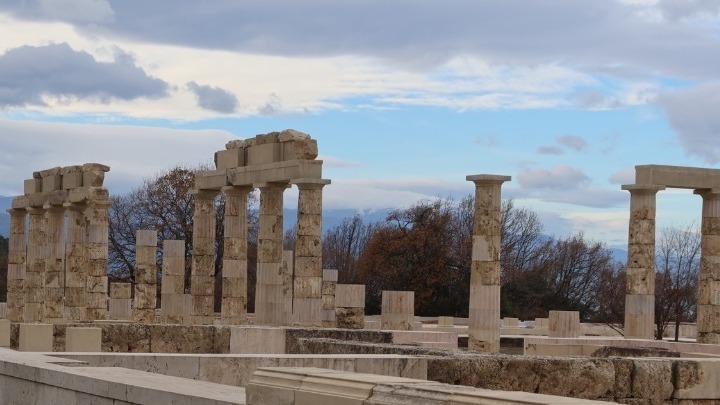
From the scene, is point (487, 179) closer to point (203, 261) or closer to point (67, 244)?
point (203, 261)

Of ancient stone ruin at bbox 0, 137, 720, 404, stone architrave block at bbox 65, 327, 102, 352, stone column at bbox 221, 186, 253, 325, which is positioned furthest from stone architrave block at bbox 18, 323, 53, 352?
stone column at bbox 221, 186, 253, 325

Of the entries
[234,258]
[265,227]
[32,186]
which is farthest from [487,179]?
[32,186]

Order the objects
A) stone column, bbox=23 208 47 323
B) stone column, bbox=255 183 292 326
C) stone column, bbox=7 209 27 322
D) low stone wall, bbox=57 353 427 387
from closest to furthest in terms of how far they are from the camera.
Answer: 1. low stone wall, bbox=57 353 427 387
2. stone column, bbox=255 183 292 326
3. stone column, bbox=23 208 47 323
4. stone column, bbox=7 209 27 322

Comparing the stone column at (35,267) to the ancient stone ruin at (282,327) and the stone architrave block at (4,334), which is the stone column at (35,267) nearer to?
the ancient stone ruin at (282,327)

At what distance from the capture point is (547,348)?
87.0 feet

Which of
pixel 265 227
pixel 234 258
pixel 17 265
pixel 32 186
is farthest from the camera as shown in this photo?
pixel 17 265

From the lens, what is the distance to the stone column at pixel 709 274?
3381 cm

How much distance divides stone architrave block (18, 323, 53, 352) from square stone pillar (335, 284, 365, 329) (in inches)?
594

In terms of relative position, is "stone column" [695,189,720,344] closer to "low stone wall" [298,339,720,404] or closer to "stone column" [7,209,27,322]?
"low stone wall" [298,339,720,404]

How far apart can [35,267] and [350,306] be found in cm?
1646

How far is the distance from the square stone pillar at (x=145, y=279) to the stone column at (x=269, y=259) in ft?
23.5

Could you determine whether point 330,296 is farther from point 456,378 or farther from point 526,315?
point 456,378

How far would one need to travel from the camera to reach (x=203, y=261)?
38.0m

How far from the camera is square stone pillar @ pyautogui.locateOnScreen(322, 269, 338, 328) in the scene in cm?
4266
